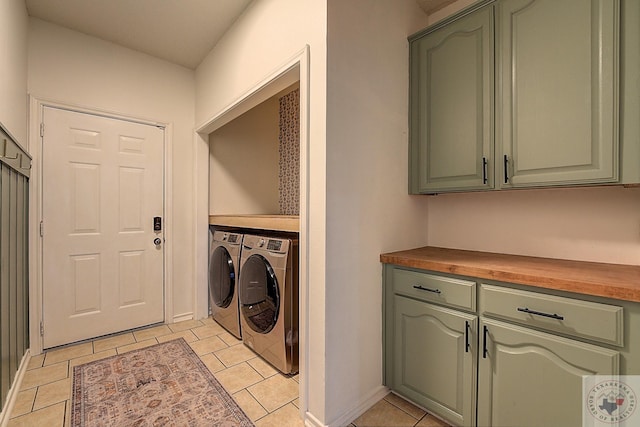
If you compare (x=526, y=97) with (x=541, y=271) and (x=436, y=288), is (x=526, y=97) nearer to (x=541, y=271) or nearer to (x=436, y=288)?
(x=541, y=271)

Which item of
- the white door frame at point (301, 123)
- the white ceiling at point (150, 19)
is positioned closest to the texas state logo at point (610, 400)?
the white door frame at point (301, 123)

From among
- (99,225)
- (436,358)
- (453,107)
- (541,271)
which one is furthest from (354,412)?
(99,225)

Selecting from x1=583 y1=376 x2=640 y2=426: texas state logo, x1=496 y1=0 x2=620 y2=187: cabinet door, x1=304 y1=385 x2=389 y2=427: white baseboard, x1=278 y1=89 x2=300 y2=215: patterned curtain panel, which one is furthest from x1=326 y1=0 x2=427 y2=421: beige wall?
x1=278 y1=89 x2=300 y2=215: patterned curtain panel

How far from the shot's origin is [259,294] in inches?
84.7

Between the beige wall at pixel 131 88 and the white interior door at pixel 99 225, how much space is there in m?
0.14

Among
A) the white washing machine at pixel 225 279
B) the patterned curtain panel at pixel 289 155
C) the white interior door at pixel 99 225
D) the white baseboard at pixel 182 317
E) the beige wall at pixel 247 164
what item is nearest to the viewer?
the white interior door at pixel 99 225

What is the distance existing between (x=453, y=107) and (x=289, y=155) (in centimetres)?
196

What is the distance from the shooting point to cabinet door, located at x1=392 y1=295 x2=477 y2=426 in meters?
1.38

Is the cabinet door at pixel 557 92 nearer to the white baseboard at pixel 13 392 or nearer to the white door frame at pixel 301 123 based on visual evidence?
the white door frame at pixel 301 123

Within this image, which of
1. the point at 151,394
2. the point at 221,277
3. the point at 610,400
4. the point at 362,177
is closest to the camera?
the point at 610,400

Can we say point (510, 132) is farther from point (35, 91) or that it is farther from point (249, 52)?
point (35, 91)

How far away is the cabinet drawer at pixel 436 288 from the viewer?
4.51ft

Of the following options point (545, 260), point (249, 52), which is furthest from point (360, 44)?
point (545, 260)

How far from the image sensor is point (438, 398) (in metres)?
1.48
